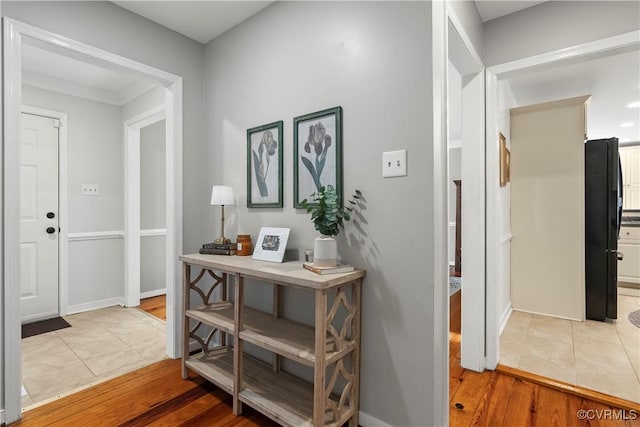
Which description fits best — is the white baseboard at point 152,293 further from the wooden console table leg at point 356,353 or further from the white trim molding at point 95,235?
the wooden console table leg at point 356,353

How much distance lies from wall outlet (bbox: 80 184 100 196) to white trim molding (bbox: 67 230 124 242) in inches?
16.5

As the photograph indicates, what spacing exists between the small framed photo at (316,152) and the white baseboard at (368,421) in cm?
109

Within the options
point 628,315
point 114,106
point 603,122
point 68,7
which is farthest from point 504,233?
point 114,106

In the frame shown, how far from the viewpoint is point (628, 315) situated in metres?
3.32

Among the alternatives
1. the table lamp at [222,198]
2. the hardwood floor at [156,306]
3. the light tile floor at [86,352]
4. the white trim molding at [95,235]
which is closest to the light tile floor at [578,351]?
the table lamp at [222,198]

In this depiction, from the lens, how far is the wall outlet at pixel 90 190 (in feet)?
11.3

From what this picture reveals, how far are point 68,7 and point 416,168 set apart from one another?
2.16 m

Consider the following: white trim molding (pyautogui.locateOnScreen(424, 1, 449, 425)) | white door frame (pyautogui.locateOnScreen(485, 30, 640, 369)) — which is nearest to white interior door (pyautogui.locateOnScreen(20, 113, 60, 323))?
white trim molding (pyautogui.locateOnScreen(424, 1, 449, 425))

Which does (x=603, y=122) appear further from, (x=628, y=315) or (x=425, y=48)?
(x=425, y=48)

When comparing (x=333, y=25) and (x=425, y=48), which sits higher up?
(x=333, y=25)

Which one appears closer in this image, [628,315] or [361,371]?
[361,371]

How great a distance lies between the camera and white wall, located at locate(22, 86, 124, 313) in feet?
11.0

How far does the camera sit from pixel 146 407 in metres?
1.78

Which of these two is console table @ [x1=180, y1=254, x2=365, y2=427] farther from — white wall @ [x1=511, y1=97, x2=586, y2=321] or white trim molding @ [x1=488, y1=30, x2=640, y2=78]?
white wall @ [x1=511, y1=97, x2=586, y2=321]
